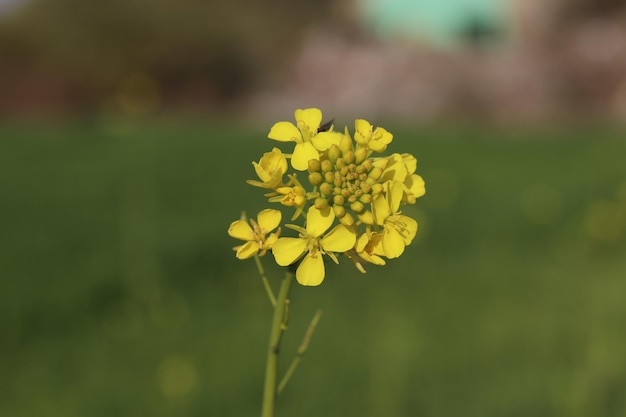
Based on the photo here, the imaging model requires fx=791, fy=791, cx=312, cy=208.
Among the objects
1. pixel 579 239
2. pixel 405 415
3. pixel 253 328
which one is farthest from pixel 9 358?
pixel 579 239

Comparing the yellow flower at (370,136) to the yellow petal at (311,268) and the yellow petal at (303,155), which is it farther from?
the yellow petal at (311,268)

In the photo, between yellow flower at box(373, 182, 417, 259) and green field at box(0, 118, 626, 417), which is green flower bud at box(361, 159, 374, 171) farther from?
green field at box(0, 118, 626, 417)

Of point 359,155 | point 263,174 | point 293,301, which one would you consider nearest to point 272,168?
point 263,174

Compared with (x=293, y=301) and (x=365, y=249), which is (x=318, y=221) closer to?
(x=365, y=249)

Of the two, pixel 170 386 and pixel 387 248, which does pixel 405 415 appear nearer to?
pixel 170 386

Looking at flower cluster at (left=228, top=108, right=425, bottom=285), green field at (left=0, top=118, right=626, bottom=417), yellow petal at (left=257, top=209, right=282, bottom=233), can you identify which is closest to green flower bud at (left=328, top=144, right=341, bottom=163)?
flower cluster at (left=228, top=108, right=425, bottom=285)

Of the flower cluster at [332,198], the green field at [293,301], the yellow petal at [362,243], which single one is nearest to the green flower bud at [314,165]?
the flower cluster at [332,198]
